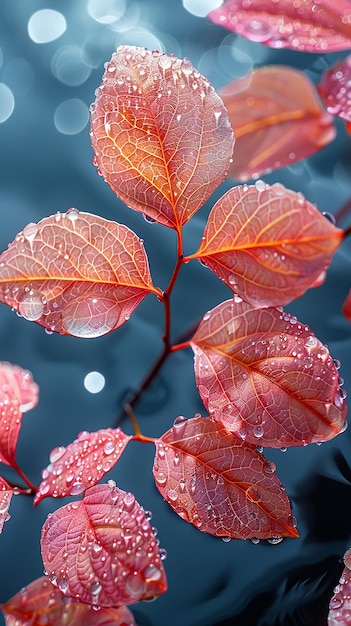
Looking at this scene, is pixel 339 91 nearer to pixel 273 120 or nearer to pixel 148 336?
pixel 273 120

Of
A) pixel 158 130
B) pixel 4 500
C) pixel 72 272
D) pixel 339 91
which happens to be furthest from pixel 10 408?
pixel 339 91

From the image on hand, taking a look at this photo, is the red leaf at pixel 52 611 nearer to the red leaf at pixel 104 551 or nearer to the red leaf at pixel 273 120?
the red leaf at pixel 104 551

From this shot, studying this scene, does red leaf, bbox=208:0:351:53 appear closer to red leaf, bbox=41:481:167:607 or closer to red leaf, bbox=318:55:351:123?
red leaf, bbox=318:55:351:123

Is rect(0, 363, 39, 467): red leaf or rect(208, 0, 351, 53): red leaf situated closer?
rect(0, 363, 39, 467): red leaf

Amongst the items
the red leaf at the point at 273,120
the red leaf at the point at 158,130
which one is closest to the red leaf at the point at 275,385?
the red leaf at the point at 158,130

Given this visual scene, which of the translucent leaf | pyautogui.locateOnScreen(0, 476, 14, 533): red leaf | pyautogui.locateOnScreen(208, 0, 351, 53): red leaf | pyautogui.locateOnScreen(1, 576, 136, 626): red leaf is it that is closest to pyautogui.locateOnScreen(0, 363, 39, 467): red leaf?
pyautogui.locateOnScreen(0, 476, 14, 533): red leaf

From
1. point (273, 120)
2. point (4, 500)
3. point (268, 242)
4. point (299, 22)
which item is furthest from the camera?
point (273, 120)

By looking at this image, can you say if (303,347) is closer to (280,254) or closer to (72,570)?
(280,254)

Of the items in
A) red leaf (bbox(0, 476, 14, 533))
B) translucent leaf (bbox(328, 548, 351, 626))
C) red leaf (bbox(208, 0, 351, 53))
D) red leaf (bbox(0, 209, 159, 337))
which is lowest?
translucent leaf (bbox(328, 548, 351, 626))
